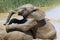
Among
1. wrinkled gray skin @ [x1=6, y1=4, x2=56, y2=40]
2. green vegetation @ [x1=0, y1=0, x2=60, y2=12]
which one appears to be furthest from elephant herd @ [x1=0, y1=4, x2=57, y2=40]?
green vegetation @ [x1=0, y1=0, x2=60, y2=12]

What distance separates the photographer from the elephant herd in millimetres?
706

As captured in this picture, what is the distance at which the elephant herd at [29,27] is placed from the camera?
0.71 metres

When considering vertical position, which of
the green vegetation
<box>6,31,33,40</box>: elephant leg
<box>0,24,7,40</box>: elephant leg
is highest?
<box>0,24,7,40</box>: elephant leg

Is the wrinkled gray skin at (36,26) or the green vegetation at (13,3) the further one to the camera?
the green vegetation at (13,3)

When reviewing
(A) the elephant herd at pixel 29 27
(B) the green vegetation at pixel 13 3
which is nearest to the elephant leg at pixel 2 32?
(A) the elephant herd at pixel 29 27

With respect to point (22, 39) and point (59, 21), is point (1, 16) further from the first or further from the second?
point (22, 39)

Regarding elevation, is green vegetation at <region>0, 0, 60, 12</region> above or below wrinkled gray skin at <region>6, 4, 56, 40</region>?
below

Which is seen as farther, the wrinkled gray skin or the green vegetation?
the green vegetation

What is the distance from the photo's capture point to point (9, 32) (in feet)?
2.34

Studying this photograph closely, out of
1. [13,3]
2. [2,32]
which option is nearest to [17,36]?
[2,32]

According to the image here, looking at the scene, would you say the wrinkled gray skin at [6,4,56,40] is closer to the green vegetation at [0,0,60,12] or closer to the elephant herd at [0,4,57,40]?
the elephant herd at [0,4,57,40]

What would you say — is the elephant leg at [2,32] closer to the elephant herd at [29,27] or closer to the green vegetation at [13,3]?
the elephant herd at [29,27]

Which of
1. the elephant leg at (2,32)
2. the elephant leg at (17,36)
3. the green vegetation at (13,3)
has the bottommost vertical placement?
the green vegetation at (13,3)

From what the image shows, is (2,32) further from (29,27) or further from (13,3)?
(13,3)
